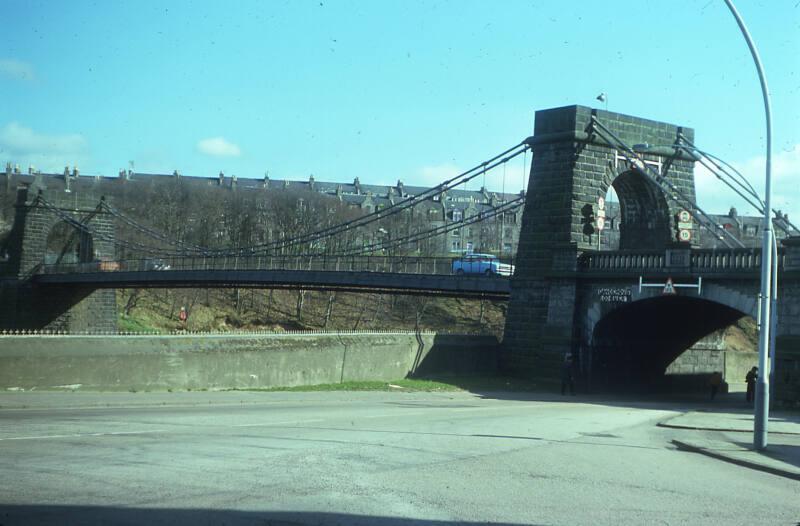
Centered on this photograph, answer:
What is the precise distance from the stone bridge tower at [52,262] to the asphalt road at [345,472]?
5548 centimetres

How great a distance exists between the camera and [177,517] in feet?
27.3

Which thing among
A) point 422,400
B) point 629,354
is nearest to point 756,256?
point 629,354

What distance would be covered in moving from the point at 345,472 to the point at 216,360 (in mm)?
15274

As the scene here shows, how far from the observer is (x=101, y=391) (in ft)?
73.8

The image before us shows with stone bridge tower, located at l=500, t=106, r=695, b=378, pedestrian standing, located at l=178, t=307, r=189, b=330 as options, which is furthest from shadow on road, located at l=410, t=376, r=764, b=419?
pedestrian standing, located at l=178, t=307, r=189, b=330

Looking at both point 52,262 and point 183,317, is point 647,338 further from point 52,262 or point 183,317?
point 52,262

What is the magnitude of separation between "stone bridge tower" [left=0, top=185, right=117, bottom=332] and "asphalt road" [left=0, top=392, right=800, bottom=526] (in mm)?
55479

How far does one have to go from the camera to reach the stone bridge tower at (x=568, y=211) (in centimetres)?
3772

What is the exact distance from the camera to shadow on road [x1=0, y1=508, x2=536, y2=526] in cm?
810

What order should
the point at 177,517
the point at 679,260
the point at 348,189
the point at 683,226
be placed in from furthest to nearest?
the point at 348,189, the point at 683,226, the point at 679,260, the point at 177,517

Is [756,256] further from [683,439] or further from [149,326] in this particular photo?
[149,326]

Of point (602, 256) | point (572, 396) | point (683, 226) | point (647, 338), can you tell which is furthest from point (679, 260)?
point (647, 338)

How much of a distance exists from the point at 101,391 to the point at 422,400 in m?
9.62

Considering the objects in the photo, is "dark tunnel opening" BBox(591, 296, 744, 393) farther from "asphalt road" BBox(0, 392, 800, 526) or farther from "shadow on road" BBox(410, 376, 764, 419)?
"asphalt road" BBox(0, 392, 800, 526)
